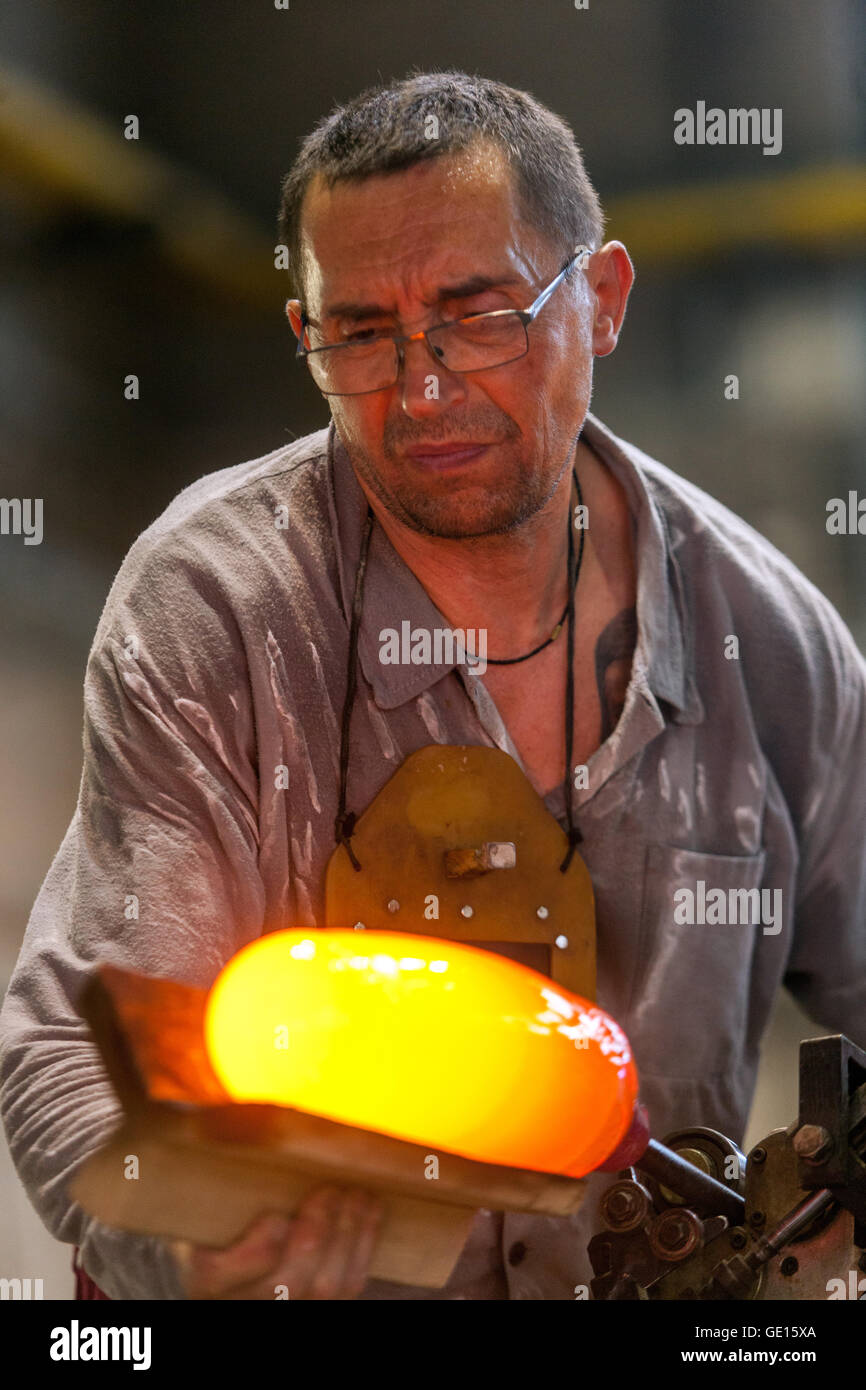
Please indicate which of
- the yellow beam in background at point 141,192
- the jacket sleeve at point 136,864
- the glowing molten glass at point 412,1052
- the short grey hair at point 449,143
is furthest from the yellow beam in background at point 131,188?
the glowing molten glass at point 412,1052

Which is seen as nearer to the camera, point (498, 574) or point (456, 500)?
point (456, 500)

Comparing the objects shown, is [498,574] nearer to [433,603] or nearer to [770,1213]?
[433,603]

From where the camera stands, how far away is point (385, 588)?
4.67 ft

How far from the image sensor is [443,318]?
1.30 meters

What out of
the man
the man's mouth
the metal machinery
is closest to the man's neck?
the man

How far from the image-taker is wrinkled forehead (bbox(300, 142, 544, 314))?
1293 millimetres

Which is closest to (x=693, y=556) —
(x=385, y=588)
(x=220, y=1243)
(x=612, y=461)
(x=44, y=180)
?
(x=612, y=461)

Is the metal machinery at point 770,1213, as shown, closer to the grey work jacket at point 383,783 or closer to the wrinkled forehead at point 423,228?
the grey work jacket at point 383,783

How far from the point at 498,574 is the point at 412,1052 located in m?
0.68

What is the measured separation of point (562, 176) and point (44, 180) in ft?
1.77

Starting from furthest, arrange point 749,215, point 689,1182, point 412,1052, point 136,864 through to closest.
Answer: point 749,215 < point 136,864 < point 689,1182 < point 412,1052

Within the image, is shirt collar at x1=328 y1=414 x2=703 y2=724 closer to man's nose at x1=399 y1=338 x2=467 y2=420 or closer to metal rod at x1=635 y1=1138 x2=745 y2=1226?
man's nose at x1=399 y1=338 x2=467 y2=420

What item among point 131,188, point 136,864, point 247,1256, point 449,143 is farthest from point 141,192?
point 247,1256
